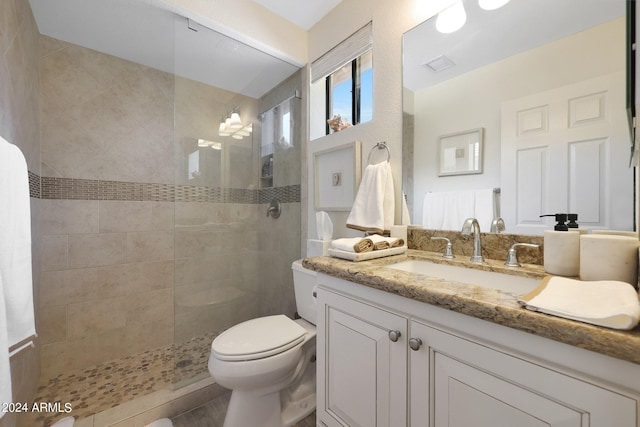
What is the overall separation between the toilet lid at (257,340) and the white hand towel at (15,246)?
2.14ft

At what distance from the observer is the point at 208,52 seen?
5.73 feet

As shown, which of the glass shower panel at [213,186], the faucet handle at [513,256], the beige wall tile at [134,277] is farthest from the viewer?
the beige wall tile at [134,277]

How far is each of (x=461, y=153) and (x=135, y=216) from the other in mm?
2320

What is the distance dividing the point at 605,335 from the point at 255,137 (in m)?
1.99

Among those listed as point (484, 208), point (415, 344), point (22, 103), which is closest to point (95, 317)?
point (22, 103)

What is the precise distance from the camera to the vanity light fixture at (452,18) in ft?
3.80

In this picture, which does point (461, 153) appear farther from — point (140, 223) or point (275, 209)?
point (140, 223)

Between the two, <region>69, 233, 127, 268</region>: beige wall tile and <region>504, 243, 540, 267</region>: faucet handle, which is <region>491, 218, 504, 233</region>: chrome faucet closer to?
<region>504, 243, 540, 267</region>: faucet handle

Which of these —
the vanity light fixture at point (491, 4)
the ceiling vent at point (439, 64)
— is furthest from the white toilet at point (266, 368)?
the vanity light fixture at point (491, 4)

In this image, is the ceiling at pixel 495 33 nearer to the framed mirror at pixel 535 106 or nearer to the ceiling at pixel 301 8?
the framed mirror at pixel 535 106

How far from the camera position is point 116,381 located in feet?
5.52

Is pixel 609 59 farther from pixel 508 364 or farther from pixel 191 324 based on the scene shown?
pixel 191 324

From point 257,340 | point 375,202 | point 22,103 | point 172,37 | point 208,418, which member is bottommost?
point 208,418

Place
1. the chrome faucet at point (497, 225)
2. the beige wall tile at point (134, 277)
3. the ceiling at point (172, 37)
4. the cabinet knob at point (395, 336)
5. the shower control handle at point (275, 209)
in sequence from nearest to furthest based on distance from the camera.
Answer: the cabinet knob at point (395, 336), the chrome faucet at point (497, 225), the ceiling at point (172, 37), the beige wall tile at point (134, 277), the shower control handle at point (275, 209)
